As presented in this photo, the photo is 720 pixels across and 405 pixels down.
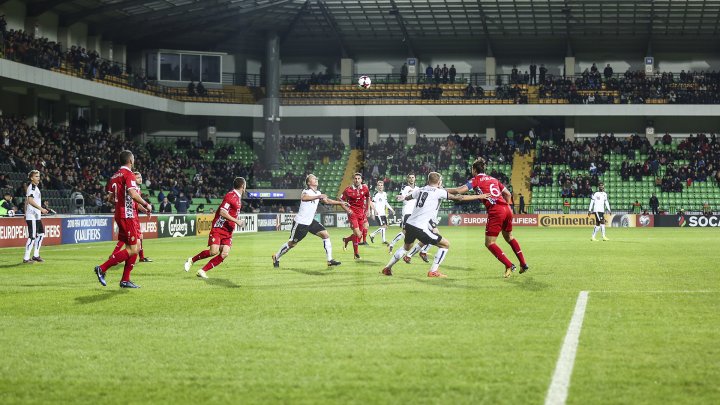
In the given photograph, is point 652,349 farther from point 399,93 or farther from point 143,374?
point 399,93

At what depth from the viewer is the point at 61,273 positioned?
20.4m

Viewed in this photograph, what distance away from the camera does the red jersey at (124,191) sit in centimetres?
1558

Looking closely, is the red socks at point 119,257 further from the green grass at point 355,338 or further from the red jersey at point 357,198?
the red jersey at point 357,198

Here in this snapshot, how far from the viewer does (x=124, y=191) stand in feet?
51.4

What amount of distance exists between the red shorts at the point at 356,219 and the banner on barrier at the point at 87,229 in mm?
12794

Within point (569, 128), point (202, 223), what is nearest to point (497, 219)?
point (202, 223)

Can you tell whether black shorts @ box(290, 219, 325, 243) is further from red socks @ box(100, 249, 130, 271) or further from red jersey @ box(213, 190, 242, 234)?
red socks @ box(100, 249, 130, 271)

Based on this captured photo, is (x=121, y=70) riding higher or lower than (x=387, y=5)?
lower

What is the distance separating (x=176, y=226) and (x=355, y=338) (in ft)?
116

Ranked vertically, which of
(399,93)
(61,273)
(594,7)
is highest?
(594,7)

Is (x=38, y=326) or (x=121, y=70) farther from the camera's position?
(x=121, y=70)

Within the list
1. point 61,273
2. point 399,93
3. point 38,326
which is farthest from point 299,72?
point 38,326

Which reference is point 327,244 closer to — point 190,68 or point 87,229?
point 87,229

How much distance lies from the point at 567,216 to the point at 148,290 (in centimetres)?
4755
